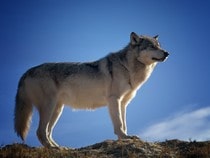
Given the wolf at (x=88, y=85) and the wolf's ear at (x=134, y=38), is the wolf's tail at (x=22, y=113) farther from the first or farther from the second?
the wolf's ear at (x=134, y=38)

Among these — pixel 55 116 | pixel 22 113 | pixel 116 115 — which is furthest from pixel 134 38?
pixel 22 113

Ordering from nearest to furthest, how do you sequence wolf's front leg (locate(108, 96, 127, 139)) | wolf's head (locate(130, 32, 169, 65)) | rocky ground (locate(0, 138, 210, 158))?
1. rocky ground (locate(0, 138, 210, 158))
2. wolf's front leg (locate(108, 96, 127, 139))
3. wolf's head (locate(130, 32, 169, 65))

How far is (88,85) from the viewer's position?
11070mm

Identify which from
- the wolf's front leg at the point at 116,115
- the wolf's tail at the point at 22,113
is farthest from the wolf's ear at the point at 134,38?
the wolf's tail at the point at 22,113

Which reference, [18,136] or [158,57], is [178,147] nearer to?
[158,57]

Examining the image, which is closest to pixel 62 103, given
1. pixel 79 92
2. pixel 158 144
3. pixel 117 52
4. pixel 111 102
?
pixel 79 92

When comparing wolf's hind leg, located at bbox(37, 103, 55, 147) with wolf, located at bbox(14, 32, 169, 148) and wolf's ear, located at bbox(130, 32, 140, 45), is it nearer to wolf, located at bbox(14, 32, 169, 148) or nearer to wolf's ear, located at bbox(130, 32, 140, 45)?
wolf, located at bbox(14, 32, 169, 148)

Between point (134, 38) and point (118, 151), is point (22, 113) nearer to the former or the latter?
point (118, 151)

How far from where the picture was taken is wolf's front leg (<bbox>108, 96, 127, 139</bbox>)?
10.2 metres

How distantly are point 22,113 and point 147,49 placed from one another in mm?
4238

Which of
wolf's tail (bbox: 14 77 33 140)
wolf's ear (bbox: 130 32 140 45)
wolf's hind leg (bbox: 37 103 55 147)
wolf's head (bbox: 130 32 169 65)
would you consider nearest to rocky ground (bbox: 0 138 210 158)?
wolf's hind leg (bbox: 37 103 55 147)

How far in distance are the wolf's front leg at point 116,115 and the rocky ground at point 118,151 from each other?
29.5 inches

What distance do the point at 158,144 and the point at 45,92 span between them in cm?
356

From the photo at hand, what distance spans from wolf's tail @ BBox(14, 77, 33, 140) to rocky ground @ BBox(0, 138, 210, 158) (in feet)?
4.21
